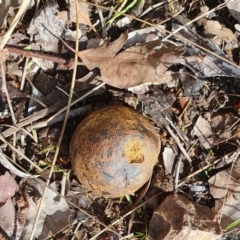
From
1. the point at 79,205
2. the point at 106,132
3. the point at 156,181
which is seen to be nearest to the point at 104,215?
the point at 79,205

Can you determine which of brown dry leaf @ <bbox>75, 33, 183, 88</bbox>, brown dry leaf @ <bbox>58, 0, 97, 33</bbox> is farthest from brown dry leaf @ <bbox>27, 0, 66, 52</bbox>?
brown dry leaf @ <bbox>75, 33, 183, 88</bbox>

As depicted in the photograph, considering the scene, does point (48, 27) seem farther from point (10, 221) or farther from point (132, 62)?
point (10, 221)

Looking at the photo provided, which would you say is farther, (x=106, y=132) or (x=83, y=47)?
(x=83, y=47)

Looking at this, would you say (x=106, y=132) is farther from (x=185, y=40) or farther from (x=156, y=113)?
(x=185, y=40)

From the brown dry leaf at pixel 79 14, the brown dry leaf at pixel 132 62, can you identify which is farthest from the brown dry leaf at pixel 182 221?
the brown dry leaf at pixel 79 14

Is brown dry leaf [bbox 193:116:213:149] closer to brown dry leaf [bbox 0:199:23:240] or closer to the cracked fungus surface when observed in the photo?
the cracked fungus surface

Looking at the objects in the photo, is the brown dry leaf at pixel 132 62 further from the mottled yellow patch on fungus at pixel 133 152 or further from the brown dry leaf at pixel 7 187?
the brown dry leaf at pixel 7 187
